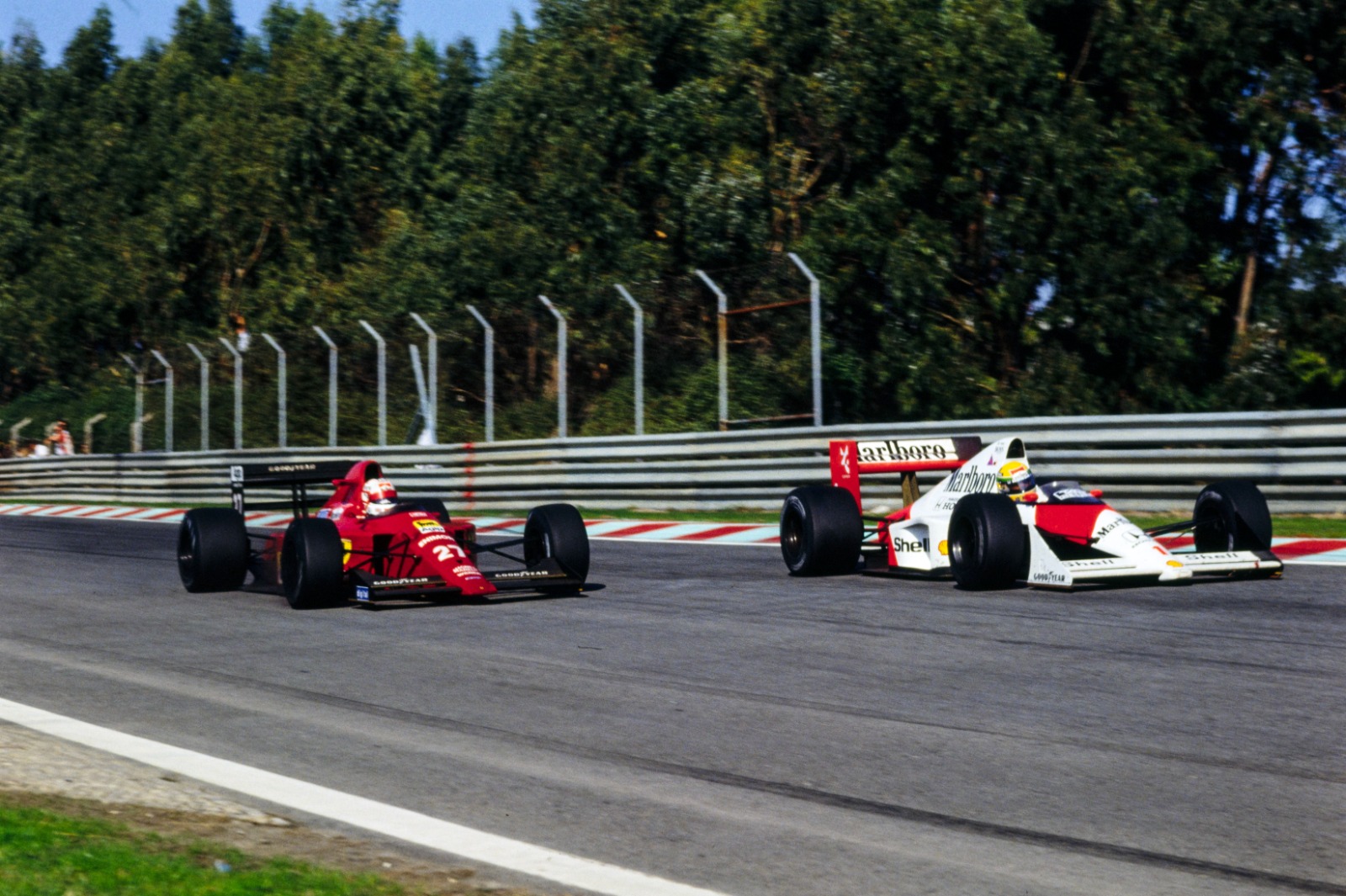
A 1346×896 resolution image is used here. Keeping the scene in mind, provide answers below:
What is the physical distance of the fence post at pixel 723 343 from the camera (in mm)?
16719

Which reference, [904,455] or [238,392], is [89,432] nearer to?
[238,392]

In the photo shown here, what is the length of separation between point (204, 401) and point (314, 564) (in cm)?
1625

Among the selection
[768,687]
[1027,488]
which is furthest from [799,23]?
[768,687]

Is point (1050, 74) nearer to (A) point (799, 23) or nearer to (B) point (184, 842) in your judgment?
Result: (A) point (799, 23)

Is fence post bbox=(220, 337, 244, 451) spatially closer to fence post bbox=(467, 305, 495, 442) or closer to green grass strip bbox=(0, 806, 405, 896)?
fence post bbox=(467, 305, 495, 442)

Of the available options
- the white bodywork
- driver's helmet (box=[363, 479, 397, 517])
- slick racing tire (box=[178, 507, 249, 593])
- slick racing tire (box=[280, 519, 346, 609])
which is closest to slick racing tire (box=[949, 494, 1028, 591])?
the white bodywork

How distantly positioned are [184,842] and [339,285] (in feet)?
127

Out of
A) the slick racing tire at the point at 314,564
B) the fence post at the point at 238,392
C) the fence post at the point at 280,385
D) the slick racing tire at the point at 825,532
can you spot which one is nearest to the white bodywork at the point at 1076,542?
the slick racing tire at the point at 825,532

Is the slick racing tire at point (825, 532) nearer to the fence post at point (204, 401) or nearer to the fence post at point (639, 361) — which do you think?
the fence post at point (639, 361)

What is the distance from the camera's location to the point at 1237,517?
948cm

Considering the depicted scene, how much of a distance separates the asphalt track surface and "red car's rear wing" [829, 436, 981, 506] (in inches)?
37.4

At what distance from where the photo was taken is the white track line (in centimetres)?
371

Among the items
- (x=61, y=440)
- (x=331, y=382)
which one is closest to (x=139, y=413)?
(x=61, y=440)

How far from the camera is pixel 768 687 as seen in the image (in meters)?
6.37
